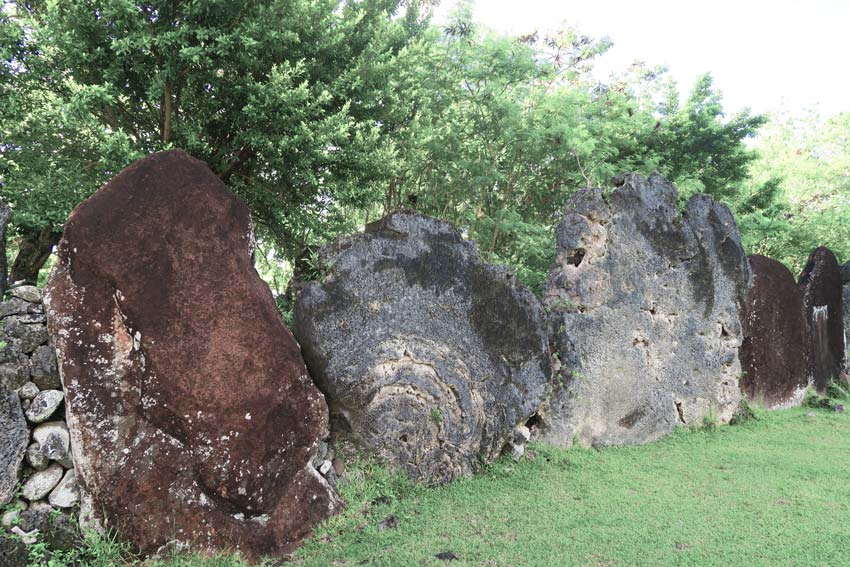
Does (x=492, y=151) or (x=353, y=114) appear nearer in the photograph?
(x=353, y=114)

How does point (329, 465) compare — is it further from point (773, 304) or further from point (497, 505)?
point (773, 304)

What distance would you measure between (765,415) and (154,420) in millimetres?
8071

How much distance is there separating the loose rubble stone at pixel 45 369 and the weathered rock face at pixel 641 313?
4523mm

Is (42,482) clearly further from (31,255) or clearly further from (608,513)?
(31,255)

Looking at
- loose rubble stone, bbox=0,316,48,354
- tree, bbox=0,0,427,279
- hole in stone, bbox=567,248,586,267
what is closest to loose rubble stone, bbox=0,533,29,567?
loose rubble stone, bbox=0,316,48,354

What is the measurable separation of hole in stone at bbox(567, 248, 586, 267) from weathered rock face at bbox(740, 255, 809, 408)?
3.03m

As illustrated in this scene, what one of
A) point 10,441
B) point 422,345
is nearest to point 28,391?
point 10,441

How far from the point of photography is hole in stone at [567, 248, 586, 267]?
6.71m

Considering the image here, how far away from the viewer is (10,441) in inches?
136

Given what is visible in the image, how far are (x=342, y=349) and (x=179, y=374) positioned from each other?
136 cm

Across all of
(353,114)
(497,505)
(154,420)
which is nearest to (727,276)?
(497,505)

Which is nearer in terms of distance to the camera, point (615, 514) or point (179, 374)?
point (179, 374)

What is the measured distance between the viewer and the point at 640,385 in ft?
22.2

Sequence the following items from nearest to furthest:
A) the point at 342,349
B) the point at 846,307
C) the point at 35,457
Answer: the point at 35,457
the point at 342,349
the point at 846,307
